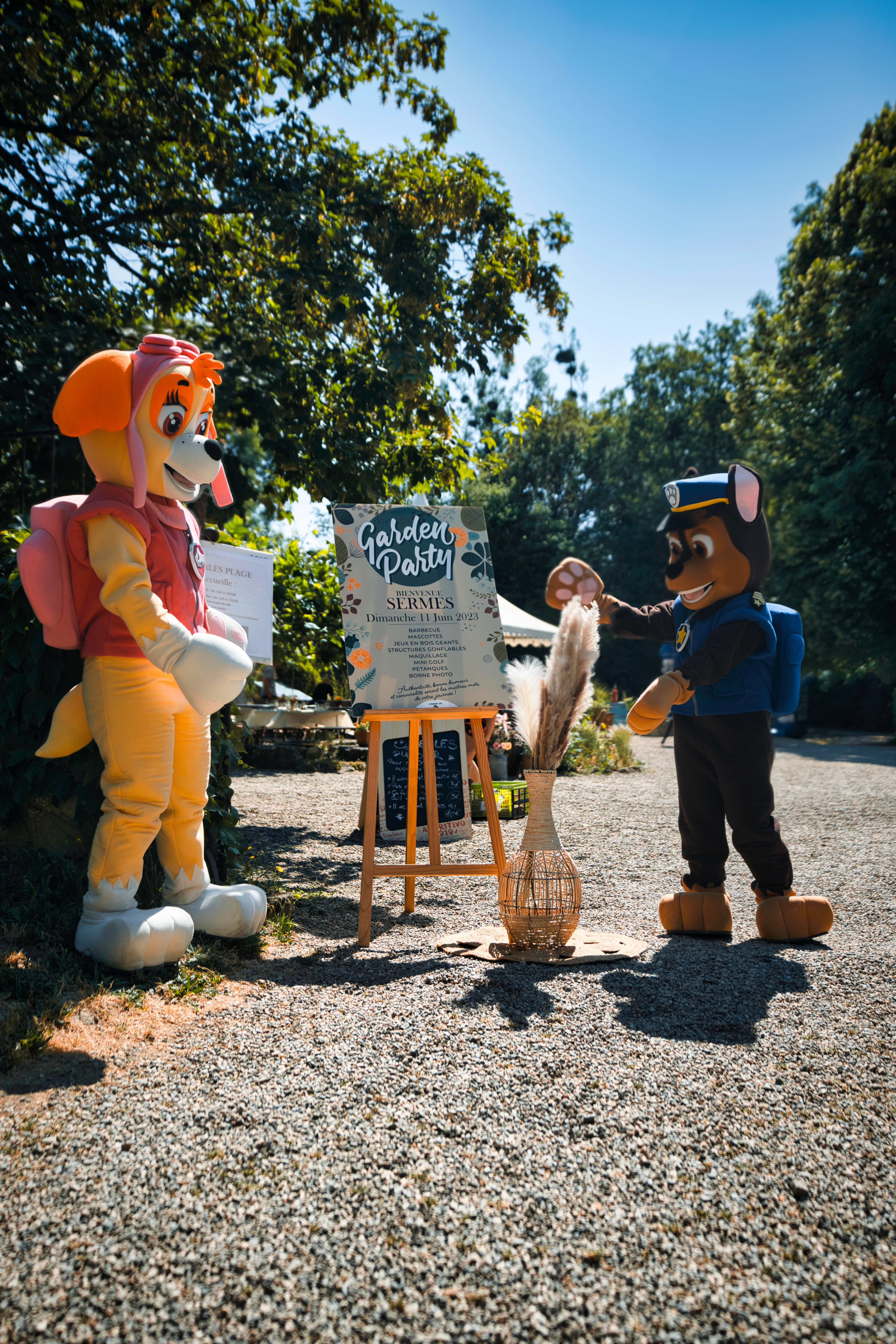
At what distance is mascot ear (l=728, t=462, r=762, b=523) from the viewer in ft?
12.3

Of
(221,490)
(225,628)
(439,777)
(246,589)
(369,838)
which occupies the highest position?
(221,490)

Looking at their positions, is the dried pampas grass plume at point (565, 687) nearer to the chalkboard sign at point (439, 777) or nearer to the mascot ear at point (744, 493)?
the mascot ear at point (744, 493)

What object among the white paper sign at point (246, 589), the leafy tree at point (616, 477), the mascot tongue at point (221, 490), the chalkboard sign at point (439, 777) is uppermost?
the leafy tree at point (616, 477)

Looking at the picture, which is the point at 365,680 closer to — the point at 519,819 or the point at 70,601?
the point at 70,601

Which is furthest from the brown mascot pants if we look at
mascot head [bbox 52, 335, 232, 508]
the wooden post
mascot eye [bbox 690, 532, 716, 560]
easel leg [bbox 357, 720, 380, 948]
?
mascot head [bbox 52, 335, 232, 508]

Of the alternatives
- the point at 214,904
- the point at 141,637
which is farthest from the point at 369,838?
the point at 141,637

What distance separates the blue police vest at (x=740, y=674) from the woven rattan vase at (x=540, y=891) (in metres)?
0.86

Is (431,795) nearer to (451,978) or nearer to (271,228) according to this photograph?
(451,978)

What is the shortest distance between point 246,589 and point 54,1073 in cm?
239

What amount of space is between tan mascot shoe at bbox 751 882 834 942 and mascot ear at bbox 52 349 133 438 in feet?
10.8

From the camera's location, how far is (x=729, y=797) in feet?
12.1

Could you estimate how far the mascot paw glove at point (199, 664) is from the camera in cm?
279

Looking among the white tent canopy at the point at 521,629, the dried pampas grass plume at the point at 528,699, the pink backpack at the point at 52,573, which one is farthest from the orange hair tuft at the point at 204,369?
the white tent canopy at the point at 521,629

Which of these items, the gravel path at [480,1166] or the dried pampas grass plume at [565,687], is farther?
the dried pampas grass plume at [565,687]
